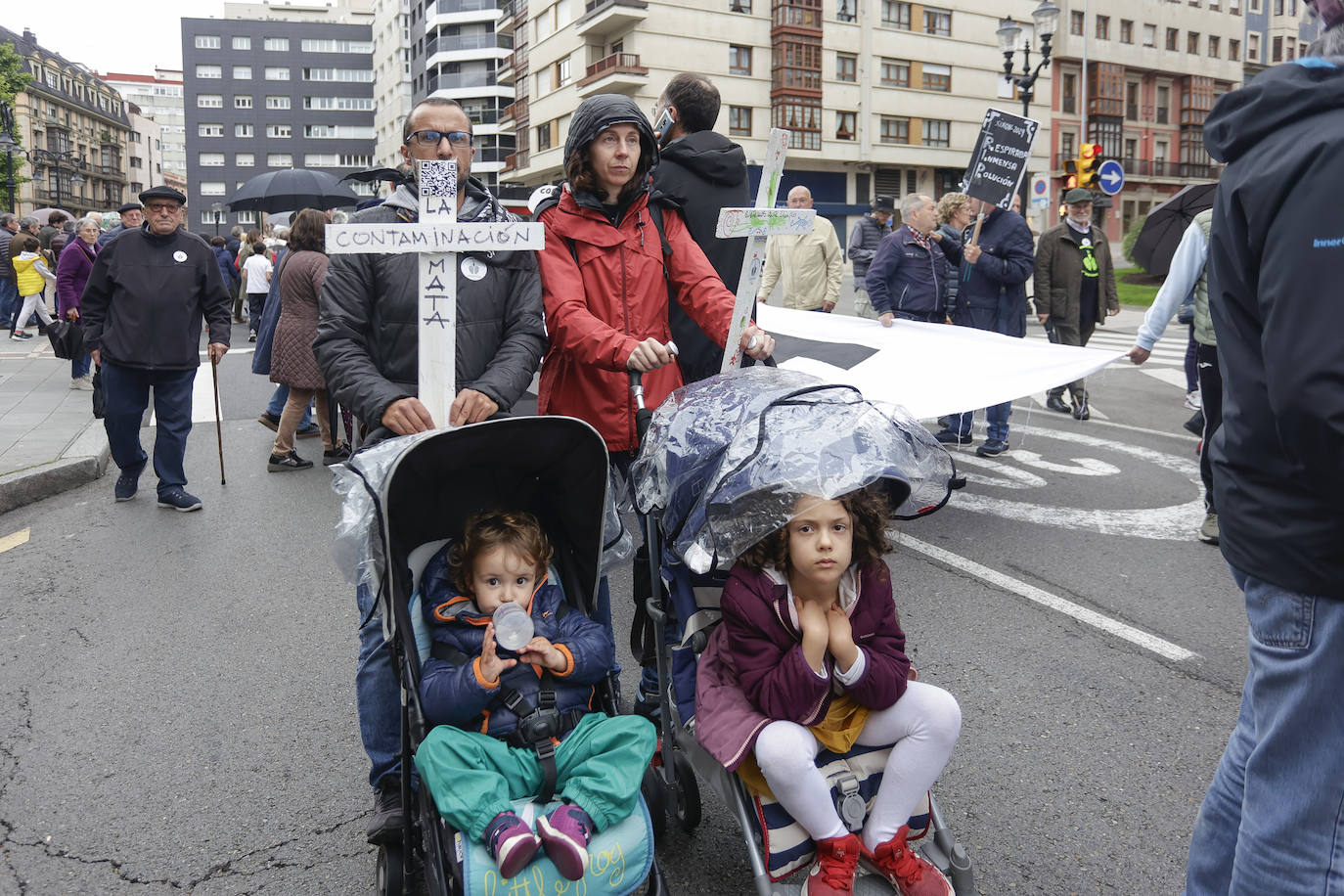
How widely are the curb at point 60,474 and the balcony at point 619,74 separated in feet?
130

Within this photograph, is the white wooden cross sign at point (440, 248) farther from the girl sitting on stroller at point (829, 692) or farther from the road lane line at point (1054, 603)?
the road lane line at point (1054, 603)

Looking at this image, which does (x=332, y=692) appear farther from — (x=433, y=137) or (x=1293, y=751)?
(x=1293, y=751)

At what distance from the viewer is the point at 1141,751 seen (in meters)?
3.57

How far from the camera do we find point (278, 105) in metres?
108

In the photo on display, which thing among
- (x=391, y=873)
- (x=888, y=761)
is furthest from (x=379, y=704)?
(x=888, y=761)

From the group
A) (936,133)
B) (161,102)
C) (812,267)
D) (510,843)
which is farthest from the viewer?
(161,102)

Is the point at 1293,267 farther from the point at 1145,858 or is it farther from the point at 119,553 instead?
the point at 119,553

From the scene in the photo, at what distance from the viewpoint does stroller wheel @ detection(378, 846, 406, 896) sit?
8.75 ft

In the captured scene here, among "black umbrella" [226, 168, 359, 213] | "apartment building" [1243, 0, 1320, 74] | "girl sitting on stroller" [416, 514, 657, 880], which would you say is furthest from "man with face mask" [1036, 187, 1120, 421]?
"apartment building" [1243, 0, 1320, 74]

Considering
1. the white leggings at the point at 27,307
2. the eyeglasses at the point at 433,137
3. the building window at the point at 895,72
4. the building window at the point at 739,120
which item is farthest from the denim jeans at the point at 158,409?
the building window at the point at 895,72

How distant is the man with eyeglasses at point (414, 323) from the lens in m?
3.09

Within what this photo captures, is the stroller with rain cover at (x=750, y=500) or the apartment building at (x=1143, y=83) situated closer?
the stroller with rain cover at (x=750, y=500)

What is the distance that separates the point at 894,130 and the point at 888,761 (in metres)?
53.9

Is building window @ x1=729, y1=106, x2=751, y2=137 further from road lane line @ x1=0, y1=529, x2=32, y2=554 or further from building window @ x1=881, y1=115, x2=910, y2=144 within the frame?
road lane line @ x1=0, y1=529, x2=32, y2=554
